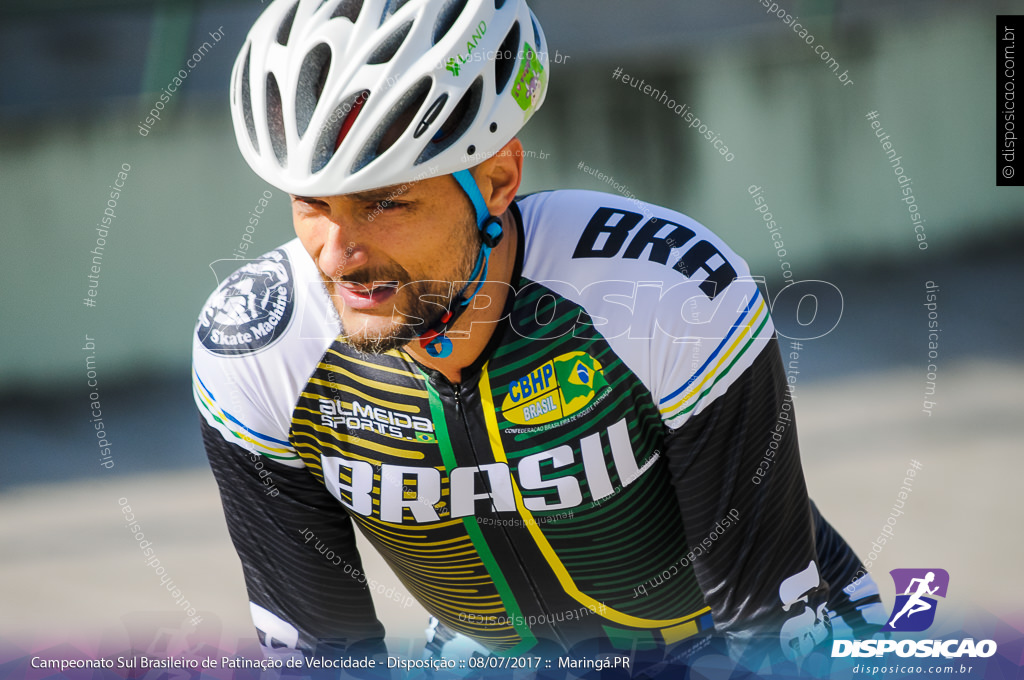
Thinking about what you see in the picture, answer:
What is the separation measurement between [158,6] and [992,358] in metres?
4.27

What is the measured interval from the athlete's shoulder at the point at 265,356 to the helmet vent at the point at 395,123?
0.29m

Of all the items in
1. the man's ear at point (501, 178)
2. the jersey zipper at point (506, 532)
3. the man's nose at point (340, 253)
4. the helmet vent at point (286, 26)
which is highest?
the helmet vent at point (286, 26)

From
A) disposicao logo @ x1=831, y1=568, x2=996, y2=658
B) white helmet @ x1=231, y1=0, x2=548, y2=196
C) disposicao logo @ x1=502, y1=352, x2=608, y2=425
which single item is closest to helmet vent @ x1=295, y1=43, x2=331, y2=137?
white helmet @ x1=231, y1=0, x2=548, y2=196

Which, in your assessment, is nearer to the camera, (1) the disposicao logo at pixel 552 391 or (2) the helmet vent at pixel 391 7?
(2) the helmet vent at pixel 391 7

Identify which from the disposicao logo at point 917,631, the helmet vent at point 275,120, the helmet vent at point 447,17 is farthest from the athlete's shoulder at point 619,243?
the disposicao logo at point 917,631

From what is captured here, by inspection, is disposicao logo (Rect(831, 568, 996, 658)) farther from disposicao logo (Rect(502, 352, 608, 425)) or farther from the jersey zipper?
disposicao logo (Rect(502, 352, 608, 425))

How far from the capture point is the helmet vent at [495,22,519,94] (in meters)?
1.55

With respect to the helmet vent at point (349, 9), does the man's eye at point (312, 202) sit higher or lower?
lower

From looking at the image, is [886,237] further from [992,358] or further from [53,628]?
[53,628]

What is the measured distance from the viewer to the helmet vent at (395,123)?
141 cm

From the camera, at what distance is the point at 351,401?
165 cm

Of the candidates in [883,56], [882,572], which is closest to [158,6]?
[883,56]

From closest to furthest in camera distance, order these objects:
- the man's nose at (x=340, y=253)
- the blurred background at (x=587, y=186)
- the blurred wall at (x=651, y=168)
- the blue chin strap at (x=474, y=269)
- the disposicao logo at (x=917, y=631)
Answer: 1. the man's nose at (x=340, y=253)
2. the blue chin strap at (x=474, y=269)
3. the disposicao logo at (x=917, y=631)
4. the blurred background at (x=587, y=186)
5. the blurred wall at (x=651, y=168)

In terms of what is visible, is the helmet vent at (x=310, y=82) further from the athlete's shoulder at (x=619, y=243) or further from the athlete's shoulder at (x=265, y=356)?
the athlete's shoulder at (x=619, y=243)
